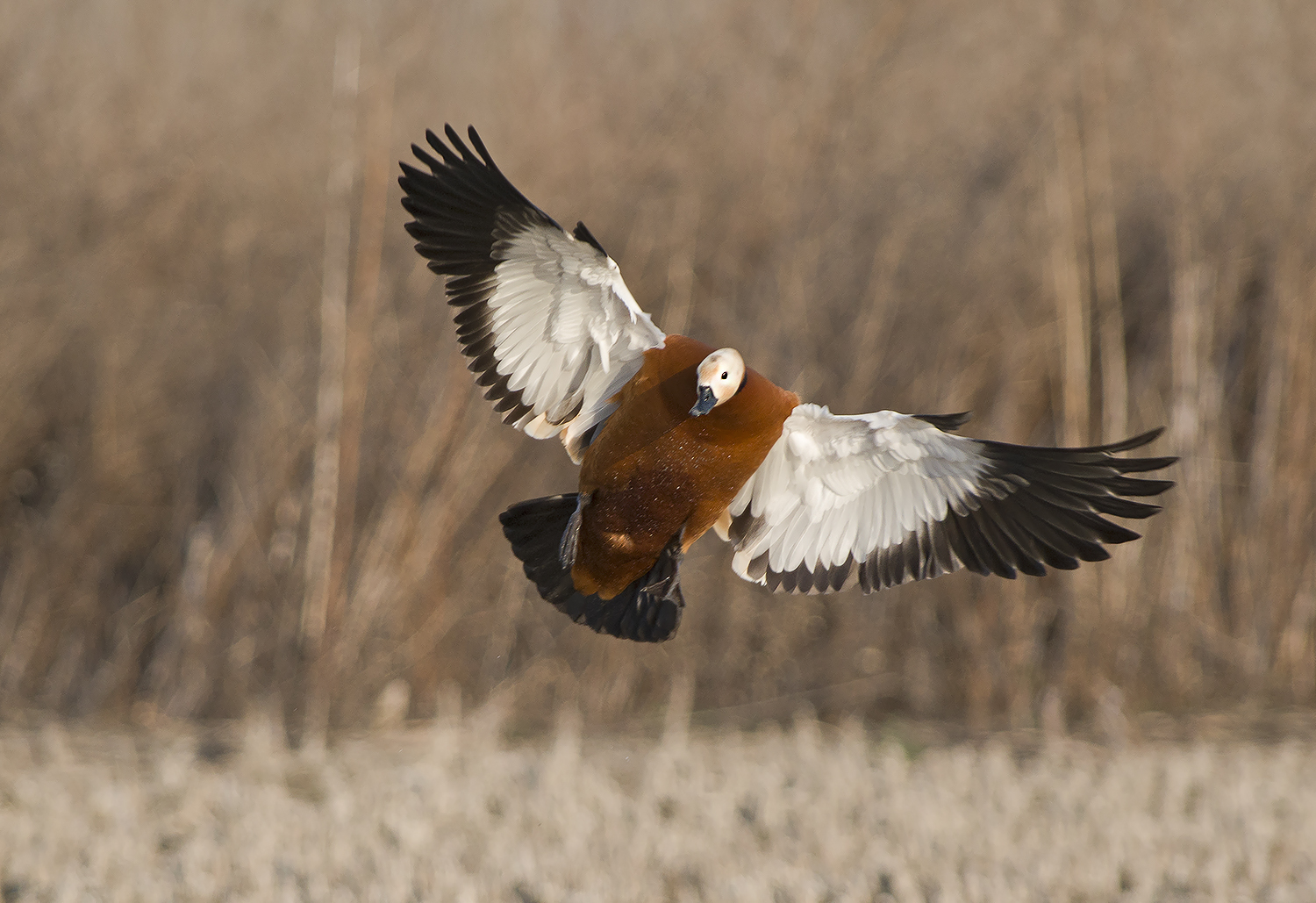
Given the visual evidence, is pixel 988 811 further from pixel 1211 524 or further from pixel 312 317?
pixel 312 317

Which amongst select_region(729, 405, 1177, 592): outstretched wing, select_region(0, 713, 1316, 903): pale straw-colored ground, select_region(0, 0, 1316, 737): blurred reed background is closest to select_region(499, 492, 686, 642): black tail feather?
select_region(729, 405, 1177, 592): outstretched wing

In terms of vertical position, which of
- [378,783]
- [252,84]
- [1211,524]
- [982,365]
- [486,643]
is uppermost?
[252,84]

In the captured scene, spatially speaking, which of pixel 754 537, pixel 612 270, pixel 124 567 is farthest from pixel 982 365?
pixel 124 567

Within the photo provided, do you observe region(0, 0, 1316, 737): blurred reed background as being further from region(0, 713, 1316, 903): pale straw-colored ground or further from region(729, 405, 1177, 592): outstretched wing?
region(729, 405, 1177, 592): outstretched wing

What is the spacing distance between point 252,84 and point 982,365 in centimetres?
347

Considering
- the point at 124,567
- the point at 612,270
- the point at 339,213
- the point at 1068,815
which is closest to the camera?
the point at 612,270

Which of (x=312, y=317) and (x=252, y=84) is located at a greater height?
(x=252, y=84)

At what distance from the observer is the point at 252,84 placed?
605 centimetres

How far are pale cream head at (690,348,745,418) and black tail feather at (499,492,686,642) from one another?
0.48 meters

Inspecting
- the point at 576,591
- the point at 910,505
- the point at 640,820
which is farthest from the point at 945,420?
the point at 640,820

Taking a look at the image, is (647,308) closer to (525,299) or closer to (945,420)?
(525,299)

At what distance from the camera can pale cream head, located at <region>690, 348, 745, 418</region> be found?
8.32 ft

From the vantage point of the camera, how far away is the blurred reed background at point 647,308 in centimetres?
536

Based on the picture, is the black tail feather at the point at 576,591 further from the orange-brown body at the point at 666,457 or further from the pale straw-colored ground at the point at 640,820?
the pale straw-colored ground at the point at 640,820
